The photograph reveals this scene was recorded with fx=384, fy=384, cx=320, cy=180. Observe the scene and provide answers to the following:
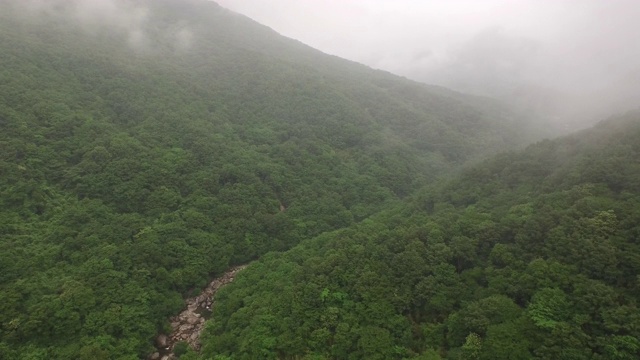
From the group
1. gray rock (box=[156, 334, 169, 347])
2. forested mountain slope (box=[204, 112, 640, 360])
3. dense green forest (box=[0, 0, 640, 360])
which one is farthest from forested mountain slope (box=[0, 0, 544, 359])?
forested mountain slope (box=[204, 112, 640, 360])

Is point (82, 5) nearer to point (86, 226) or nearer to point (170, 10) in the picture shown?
point (170, 10)

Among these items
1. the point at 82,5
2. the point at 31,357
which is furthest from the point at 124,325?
the point at 82,5

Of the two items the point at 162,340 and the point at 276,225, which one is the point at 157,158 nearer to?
the point at 276,225

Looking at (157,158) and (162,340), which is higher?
(157,158)

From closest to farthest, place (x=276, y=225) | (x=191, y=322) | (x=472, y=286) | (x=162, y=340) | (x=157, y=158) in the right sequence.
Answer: (x=472, y=286)
(x=162, y=340)
(x=191, y=322)
(x=276, y=225)
(x=157, y=158)

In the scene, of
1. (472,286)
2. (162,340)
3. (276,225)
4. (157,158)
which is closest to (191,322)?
(162,340)

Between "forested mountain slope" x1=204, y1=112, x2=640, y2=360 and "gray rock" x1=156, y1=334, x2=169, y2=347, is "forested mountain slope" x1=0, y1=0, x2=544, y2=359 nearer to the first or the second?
"gray rock" x1=156, y1=334, x2=169, y2=347

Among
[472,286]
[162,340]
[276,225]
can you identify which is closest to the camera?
[472,286]
